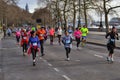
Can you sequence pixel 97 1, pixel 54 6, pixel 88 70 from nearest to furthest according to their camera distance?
pixel 88 70 → pixel 97 1 → pixel 54 6

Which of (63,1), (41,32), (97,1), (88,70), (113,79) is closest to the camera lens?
(113,79)

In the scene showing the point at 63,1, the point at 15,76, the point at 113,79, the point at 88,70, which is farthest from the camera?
the point at 63,1

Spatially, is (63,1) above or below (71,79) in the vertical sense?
above

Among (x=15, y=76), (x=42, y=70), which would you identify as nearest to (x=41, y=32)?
(x=42, y=70)

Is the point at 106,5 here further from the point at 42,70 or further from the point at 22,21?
the point at 22,21

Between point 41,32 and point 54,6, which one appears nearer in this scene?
point 41,32

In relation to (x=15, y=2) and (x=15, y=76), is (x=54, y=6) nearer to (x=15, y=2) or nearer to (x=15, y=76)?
(x=15, y=2)

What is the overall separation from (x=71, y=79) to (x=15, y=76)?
2272 millimetres

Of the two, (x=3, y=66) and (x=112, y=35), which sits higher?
(x=112, y=35)

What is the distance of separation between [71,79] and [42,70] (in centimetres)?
305

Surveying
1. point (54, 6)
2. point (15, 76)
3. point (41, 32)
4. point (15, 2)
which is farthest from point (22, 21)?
point (15, 76)

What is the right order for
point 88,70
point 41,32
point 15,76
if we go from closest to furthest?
point 15,76
point 88,70
point 41,32

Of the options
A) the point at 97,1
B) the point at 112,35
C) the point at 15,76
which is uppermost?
the point at 97,1

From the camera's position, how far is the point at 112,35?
1920 centimetres
